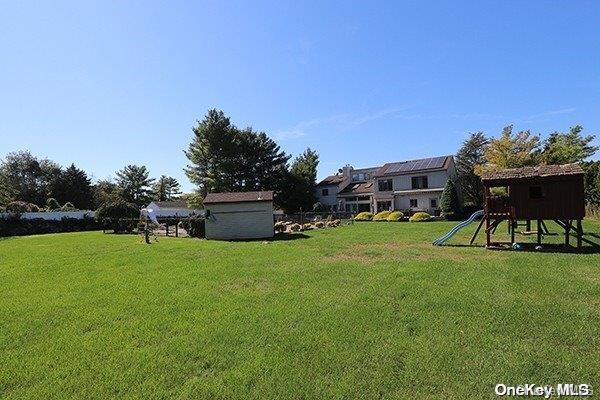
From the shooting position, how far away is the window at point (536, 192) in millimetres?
14806

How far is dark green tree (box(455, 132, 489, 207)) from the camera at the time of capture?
1880 inches

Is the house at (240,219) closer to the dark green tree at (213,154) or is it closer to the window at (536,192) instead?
the window at (536,192)

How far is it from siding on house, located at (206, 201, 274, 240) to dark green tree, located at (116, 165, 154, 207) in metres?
59.2

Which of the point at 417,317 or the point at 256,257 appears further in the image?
the point at 256,257

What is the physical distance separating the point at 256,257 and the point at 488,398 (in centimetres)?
990

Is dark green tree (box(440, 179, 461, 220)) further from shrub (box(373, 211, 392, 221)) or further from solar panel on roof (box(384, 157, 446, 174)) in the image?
solar panel on roof (box(384, 157, 446, 174))

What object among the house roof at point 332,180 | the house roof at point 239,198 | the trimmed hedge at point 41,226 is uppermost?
the house roof at point 332,180

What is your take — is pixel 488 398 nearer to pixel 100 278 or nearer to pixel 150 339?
pixel 150 339

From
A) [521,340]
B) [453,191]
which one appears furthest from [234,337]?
[453,191]

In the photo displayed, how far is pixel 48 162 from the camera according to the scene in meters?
64.5

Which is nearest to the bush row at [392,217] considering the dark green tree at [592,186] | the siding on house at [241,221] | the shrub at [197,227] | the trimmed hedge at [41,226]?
the dark green tree at [592,186]

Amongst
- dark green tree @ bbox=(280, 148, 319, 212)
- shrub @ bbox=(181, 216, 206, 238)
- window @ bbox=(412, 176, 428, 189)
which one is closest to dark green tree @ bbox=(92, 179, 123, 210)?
dark green tree @ bbox=(280, 148, 319, 212)

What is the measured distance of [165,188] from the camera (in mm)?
87938

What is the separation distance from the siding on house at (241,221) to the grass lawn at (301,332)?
13.0m
